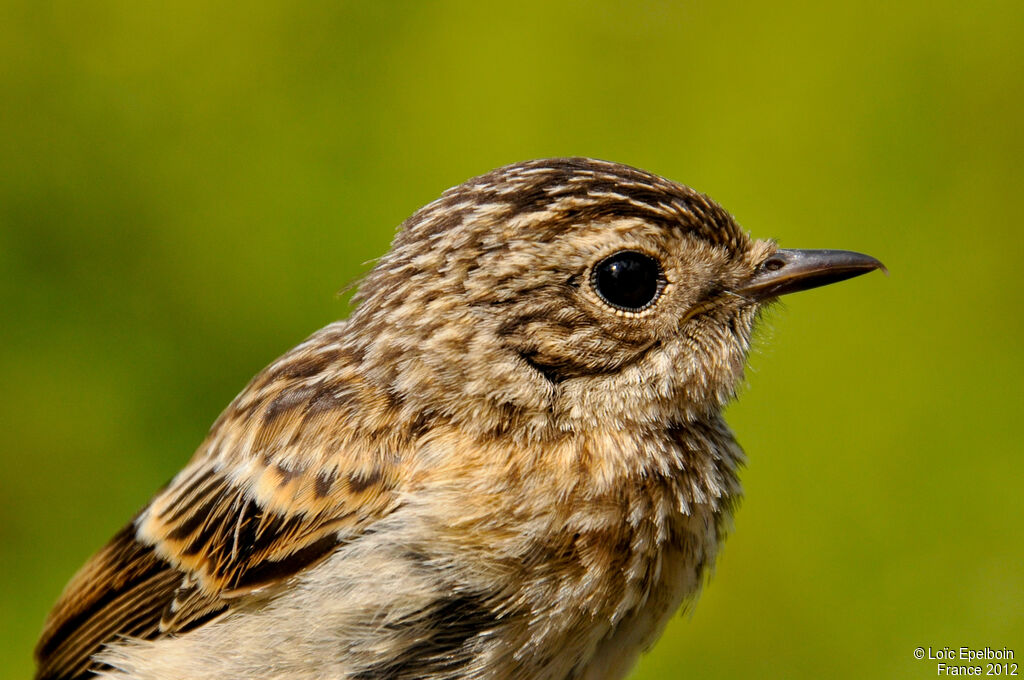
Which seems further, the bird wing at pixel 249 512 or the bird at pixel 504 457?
the bird wing at pixel 249 512


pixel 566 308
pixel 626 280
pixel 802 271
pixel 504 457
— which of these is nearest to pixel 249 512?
pixel 504 457

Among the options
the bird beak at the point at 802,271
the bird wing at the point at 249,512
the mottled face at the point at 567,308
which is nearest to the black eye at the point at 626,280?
the mottled face at the point at 567,308

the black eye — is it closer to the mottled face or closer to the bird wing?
the mottled face

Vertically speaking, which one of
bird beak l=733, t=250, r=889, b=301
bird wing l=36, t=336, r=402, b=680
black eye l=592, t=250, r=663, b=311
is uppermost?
black eye l=592, t=250, r=663, b=311

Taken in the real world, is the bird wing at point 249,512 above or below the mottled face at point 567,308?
below

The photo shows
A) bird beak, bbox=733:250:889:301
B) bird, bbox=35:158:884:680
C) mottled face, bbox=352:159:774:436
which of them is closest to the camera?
bird, bbox=35:158:884:680

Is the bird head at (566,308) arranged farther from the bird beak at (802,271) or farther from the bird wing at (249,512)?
the bird wing at (249,512)

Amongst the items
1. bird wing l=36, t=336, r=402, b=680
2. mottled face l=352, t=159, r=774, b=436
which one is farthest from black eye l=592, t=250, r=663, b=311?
bird wing l=36, t=336, r=402, b=680

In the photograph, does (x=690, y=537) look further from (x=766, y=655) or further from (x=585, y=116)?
(x=585, y=116)
